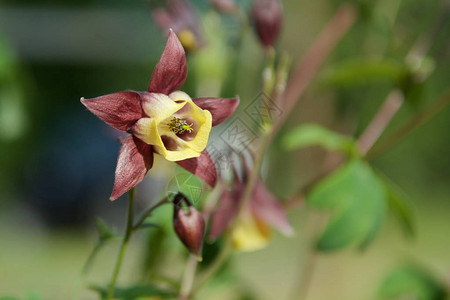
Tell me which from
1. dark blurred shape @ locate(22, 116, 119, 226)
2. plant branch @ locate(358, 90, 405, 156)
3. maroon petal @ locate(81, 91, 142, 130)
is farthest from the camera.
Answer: dark blurred shape @ locate(22, 116, 119, 226)

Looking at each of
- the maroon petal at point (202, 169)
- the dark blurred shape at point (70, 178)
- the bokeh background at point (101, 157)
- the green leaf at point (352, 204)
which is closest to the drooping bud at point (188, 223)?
the maroon petal at point (202, 169)

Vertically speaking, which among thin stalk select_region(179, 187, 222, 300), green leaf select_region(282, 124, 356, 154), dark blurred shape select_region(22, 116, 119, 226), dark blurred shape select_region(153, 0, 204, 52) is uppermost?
dark blurred shape select_region(153, 0, 204, 52)

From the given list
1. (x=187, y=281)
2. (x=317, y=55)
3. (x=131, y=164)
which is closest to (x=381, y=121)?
(x=317, y=55)

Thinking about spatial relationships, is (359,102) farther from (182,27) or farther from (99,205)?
(99,205)

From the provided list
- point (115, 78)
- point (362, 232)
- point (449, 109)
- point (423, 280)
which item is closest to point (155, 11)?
point (362, 232)

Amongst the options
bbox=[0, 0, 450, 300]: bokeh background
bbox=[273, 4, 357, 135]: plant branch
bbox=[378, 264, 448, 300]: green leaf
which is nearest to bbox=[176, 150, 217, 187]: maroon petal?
bbox=[273, 4, 357, 135]: plant branch

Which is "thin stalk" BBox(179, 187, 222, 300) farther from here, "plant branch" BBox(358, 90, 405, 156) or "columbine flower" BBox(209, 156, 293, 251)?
"plant branch" BBox(358, 90, 405, 156)

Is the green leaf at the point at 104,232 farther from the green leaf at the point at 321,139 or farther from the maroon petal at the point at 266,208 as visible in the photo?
the green leaf at the point at 321,139

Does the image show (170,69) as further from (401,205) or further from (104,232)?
(401,205)
